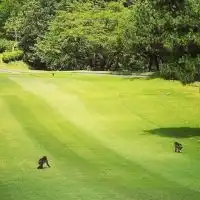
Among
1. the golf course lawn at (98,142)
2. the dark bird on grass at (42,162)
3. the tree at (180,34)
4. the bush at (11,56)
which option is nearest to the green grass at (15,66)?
the bush at (11,56)

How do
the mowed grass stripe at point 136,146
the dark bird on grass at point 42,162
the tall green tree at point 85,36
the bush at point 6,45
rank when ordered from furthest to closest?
the bush at point 6,45
the tall green tree at point 85,36
the mowed grass stripe at point 136,146
the dark bird on grass at point 42,162

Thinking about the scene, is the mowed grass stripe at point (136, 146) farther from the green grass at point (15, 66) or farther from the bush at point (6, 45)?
the bush at point (6, 45)

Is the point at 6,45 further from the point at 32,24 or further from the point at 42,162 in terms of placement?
the point at 42,162

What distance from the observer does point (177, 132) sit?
39938 millimetres

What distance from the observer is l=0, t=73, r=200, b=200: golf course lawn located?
72.5 ft

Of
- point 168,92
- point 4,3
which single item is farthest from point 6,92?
point 4,3

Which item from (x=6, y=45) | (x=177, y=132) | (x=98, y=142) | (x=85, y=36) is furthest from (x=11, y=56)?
(x=98, y=142)

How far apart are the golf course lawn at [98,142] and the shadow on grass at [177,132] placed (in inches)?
2.7

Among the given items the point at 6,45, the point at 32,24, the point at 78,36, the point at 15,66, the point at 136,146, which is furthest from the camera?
the point at 6,45

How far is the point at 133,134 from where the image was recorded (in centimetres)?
3853

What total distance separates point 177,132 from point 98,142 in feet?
25.7

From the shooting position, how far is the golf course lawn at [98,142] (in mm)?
22109

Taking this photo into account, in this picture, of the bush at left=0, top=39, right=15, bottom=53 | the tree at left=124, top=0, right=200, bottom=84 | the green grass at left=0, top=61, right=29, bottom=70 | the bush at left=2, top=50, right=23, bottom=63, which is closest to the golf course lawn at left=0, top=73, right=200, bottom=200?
the tree at left=124, top=0, right=200, bottom=84

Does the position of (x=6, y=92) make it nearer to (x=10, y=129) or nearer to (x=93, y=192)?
(x=10, y=129)
